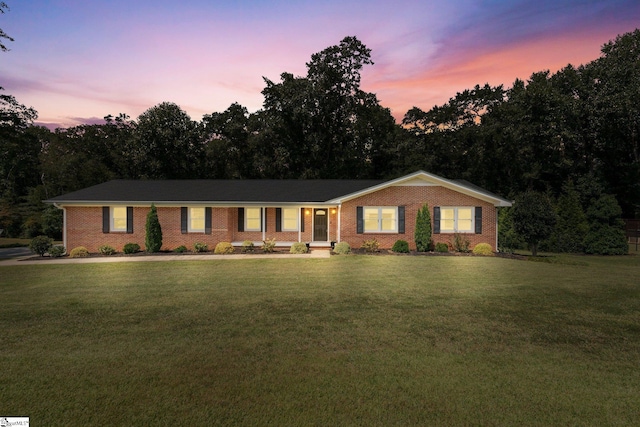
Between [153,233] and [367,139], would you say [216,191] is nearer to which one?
[153,233]

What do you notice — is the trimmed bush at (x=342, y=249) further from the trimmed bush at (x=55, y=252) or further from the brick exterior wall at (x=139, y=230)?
the trimmed bush at (x=55, y=252)

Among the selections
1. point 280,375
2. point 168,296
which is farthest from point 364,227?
point 280,375

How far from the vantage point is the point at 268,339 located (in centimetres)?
745

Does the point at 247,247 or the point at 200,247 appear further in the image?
the point at 247,247

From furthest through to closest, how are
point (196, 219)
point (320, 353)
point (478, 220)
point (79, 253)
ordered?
point (196, 219) < point (478, 220) < point (79, 253) < point (320, 353)

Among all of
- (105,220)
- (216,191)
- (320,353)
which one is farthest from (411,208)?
(105,220)

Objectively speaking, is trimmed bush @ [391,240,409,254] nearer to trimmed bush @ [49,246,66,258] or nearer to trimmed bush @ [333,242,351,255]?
trimmed bush @ [333,242,351,255]

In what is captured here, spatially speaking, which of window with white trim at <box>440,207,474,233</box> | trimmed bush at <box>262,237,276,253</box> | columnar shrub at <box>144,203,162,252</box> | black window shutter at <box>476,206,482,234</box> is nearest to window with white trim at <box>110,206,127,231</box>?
columnar shrub at <box>144,203,162,252</box>

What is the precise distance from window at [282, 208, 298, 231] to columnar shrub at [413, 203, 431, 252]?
7541 mm

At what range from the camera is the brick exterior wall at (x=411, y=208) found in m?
22.4

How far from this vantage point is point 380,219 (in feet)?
75.3

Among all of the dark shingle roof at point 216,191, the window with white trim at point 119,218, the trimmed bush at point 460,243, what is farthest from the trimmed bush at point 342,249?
the window with white trim at point 119,218

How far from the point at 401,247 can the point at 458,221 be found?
3861mm

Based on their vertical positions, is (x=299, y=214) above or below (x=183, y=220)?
above
